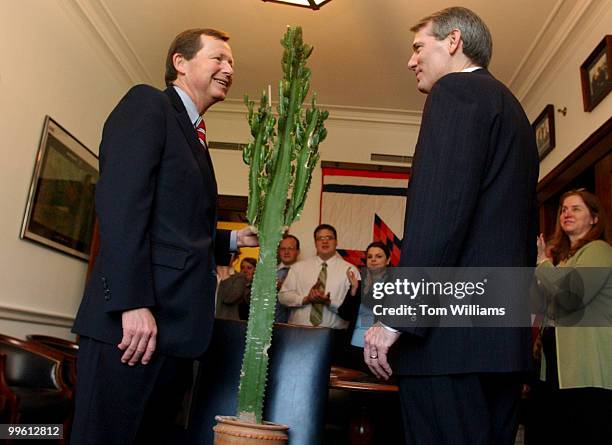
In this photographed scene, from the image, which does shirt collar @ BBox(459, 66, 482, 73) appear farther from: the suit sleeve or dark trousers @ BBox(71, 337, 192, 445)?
dark trousers @ BBox(71, 337, 192, 445)

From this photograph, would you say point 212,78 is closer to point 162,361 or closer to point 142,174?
point 142,174

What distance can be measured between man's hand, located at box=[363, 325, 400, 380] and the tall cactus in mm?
514

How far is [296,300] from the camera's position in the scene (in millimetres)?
4816

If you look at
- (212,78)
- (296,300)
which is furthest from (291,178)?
(296,300)

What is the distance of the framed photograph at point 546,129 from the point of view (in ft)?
16.0

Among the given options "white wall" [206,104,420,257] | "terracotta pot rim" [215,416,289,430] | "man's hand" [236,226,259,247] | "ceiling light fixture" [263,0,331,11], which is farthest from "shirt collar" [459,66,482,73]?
"white wall" [206,104,420,257]

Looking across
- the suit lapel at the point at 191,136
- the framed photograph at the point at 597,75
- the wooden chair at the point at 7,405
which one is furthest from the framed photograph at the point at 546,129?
the wooden chair at the point at 7,405

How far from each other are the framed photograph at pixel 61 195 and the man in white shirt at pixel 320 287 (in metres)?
1.70

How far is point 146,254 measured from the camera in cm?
140

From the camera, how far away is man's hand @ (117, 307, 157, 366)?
1.36m

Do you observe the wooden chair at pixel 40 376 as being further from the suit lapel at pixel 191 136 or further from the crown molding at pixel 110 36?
the crown molding at pixel 110 36

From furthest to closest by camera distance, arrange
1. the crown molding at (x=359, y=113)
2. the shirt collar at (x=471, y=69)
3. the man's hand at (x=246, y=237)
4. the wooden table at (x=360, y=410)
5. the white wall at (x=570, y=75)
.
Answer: the crown molding at (x=359, y=113) → the white wall at (x=570, y=75) → the wooden table at (x=360, y=410) → the man's hand at (x=246, y=237) → the shirt collar at (x=471, y=69)

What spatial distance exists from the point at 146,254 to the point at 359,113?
17.7ft

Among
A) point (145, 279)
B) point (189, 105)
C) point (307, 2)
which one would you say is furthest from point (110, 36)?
point (145, 279)
